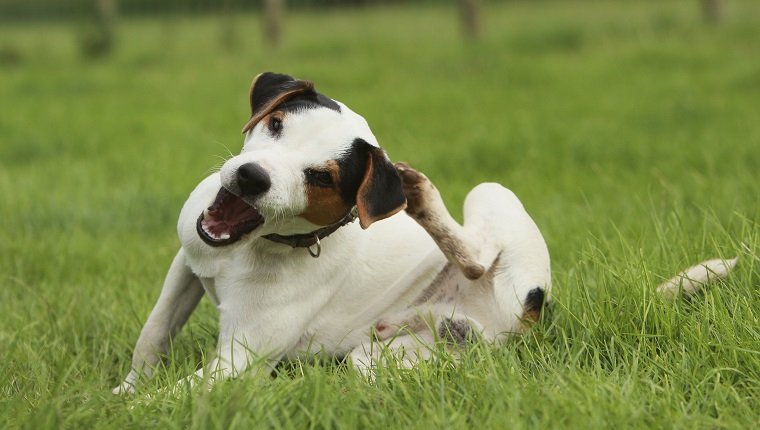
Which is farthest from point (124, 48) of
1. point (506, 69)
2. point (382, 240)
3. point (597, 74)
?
point (382, 240)

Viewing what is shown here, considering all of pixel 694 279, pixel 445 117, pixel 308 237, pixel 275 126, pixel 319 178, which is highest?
pixel 275 126

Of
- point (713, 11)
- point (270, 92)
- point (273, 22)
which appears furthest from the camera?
point (273, 22)

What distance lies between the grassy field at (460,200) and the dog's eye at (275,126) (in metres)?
0.72

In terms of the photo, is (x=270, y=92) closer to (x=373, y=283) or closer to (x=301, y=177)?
(x=301, y=177)

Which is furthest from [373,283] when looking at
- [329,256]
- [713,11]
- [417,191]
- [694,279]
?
[713,11]

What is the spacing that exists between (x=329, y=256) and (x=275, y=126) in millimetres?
506

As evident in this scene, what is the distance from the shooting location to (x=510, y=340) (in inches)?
124

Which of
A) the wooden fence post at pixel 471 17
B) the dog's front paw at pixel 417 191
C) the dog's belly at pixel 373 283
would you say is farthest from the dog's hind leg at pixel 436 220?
the wooden fence post at pixel 471 17

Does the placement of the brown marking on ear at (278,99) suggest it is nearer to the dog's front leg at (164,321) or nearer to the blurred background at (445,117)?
the blurred background at (445,117)

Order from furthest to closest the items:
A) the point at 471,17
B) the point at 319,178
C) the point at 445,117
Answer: the point at 471,17
the point at 445,117
the point at 319,178

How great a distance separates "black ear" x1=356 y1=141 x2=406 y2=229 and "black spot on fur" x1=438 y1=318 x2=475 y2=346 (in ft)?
1.93

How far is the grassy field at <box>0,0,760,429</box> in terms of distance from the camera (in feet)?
8.39

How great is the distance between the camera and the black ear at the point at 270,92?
289cm

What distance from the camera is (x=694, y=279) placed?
3.21 meters
